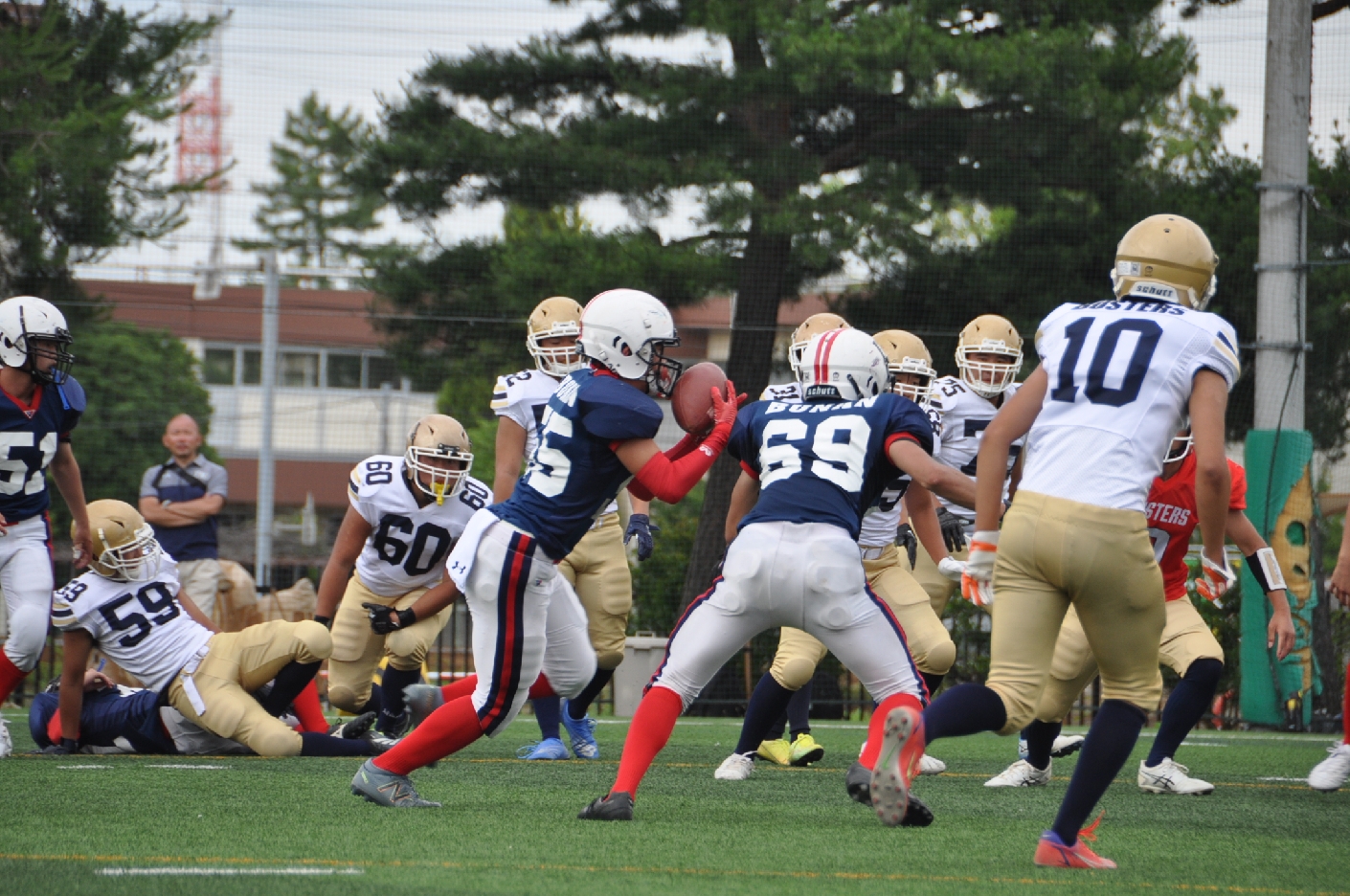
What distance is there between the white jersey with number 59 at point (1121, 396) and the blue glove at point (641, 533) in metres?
2.78

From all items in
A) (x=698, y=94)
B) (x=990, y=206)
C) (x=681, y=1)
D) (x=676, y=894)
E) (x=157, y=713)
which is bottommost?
(x=157, y=713)

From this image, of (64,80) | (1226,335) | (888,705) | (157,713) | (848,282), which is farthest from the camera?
(64,80)

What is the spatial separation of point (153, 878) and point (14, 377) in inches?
154

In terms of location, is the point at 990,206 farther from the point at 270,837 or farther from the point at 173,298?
the point at 270,837

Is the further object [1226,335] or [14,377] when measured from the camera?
[14,377]

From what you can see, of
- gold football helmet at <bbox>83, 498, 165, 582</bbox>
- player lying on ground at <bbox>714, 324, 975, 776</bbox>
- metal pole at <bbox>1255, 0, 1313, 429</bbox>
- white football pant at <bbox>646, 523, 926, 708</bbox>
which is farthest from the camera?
metal pole at <bbox>1255, 0, 1313, 429</bbox>

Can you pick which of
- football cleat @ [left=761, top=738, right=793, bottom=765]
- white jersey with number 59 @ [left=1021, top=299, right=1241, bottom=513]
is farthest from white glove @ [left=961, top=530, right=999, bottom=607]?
football cleat @ [left=761, top=738, right=793, bottom=765]

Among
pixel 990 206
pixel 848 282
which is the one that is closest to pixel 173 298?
pixel 848 282

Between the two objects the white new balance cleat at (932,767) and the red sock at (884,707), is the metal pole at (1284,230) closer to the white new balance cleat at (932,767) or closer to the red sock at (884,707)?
the white new balance cleat at (932,767)

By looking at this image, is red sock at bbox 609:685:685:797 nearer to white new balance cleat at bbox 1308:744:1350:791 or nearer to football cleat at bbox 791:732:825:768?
football cleat at bbox 791:732:825:768

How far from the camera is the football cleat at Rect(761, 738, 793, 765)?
6.92 m

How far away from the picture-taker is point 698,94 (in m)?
13.8

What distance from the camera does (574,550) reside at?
6.99 m

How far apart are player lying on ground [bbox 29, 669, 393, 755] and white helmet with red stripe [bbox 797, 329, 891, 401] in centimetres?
309
